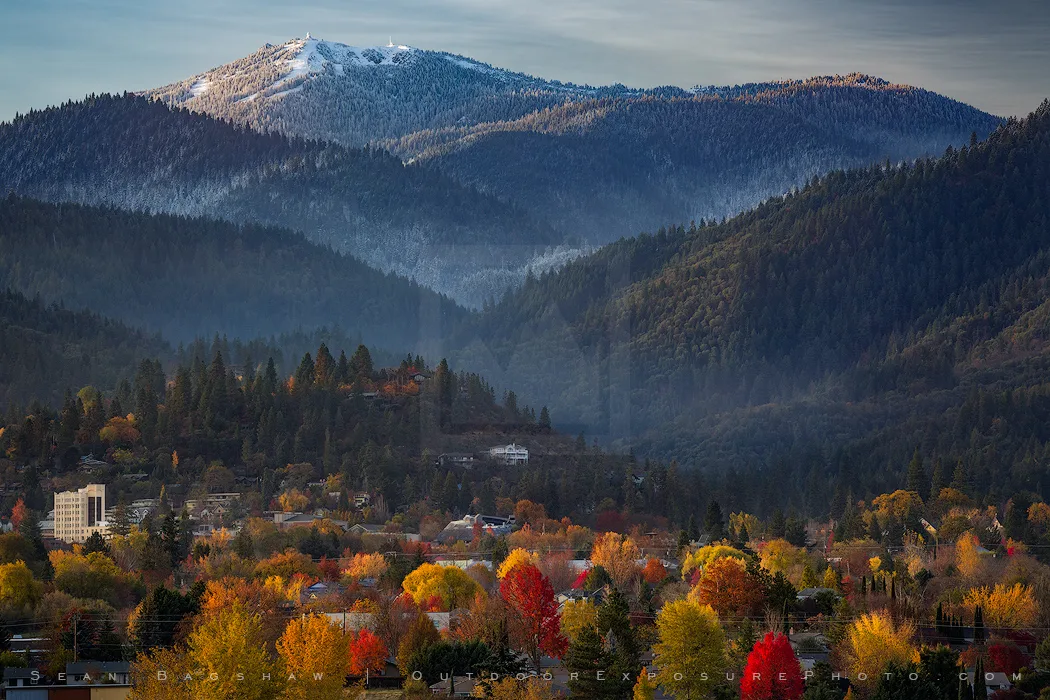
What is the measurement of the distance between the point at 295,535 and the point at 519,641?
48192 mm

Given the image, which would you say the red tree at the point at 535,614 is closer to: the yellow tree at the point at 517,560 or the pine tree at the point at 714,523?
the yellow tree at the point at 517,560

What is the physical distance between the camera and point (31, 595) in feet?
417

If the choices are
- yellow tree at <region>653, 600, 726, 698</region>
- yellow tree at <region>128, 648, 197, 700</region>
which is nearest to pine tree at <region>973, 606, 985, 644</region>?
yellow tree at <region>653, 600, 726, 698</region>

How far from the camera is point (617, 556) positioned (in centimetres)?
15600

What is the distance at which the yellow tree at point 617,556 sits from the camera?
148m

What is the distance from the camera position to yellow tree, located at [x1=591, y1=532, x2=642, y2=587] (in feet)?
487

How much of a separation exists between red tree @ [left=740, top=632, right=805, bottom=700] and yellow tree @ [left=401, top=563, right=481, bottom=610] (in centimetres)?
2818

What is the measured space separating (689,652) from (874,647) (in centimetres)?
922

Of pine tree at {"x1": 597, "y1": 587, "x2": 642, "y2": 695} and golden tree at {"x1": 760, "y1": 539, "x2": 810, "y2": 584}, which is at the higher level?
golden tree at {"x1": 760, "y1": 539, "x2": 810, "y2": 584}

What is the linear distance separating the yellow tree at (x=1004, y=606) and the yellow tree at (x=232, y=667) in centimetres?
4356

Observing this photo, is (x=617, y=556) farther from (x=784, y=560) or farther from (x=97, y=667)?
(x=97, y=667)

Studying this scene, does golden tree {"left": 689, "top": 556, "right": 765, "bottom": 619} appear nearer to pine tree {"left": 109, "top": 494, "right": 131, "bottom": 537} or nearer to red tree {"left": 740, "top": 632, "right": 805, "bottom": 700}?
red tree {"left": 740, "top": 632, "right": 805, "bottom": 700}

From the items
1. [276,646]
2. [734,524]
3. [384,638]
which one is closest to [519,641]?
[384,638]

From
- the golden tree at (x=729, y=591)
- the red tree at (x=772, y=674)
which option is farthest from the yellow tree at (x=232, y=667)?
the golden tree at (x=729, y=591)
